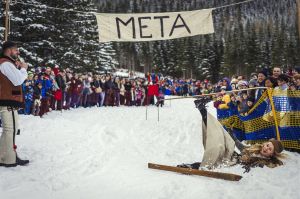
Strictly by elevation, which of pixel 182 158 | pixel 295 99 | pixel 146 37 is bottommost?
pixel 182 158

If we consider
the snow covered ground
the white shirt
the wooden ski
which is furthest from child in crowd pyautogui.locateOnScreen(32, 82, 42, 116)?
the wooden ski

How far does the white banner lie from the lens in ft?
32.4

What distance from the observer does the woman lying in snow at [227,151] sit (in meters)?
5.54

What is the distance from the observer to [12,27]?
23188 millimetres

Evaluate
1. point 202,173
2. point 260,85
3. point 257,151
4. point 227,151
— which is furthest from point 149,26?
point 202,173

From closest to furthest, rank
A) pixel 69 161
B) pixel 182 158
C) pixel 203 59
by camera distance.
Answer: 1. pixel 69 161
2. pixel 182 158
3. pixel 203 59

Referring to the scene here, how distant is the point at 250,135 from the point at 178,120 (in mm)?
5747

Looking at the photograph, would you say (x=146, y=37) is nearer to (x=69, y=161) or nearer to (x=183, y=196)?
(x=69, y=161)

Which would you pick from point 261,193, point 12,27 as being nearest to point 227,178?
point 261,193

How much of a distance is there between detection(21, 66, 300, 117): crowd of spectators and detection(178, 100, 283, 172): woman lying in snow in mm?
938

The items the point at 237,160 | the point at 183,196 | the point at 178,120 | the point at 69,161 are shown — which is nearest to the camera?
the point at 183,196

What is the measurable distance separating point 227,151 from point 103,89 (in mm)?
12459

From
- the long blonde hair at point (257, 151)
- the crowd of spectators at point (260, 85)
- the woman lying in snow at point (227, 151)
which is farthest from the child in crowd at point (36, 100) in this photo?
the long blonde hair at point (257, 151)

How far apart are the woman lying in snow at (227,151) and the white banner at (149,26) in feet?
14.8
